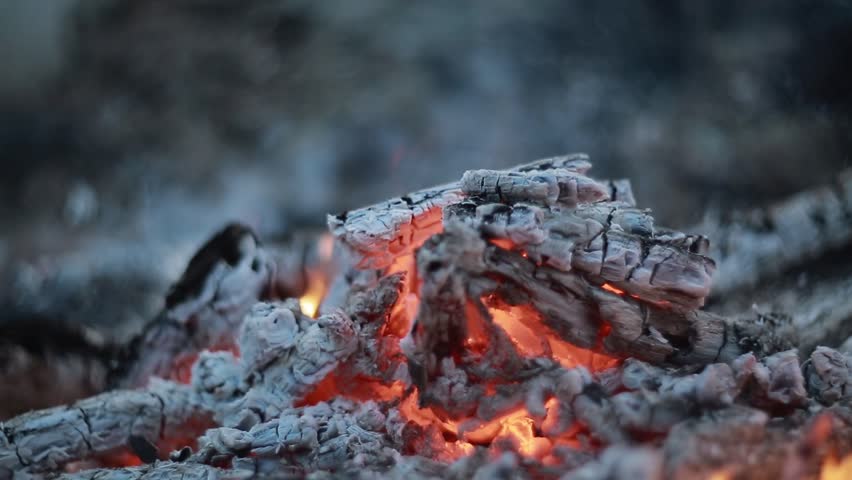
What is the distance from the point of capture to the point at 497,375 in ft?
4.87

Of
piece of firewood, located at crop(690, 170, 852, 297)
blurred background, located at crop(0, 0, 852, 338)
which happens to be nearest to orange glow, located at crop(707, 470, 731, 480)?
piece of firewood, located at crop(690, 170, 852, 297)

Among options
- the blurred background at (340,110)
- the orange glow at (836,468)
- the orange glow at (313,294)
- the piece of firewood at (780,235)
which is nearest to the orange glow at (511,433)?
the orange glow at (836,468)

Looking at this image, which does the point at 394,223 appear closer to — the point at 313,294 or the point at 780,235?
the point at 313,294

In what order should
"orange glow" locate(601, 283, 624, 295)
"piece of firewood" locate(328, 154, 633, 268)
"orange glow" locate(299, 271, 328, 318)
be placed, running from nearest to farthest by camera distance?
"orange glow" locate(601, 283, 624, 295) < "piece of firewood" locate(328, 154, 633, 268) < "orange glow" locate(299, 271, 328, 318)

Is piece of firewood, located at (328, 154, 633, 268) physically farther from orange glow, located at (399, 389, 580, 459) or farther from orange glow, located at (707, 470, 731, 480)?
orange glow, located at (707, 470, 731, 480)

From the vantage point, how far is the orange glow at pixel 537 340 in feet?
5.04

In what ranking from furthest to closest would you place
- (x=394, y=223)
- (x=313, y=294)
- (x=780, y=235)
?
(x=780, y=235) < (x=313, y=294) < (x=394, y=223)

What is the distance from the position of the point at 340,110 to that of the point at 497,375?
244cm

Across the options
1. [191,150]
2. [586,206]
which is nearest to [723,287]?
[586,206]

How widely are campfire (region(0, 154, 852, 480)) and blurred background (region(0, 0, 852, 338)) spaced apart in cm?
122

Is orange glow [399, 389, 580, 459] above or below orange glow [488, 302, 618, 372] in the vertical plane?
below

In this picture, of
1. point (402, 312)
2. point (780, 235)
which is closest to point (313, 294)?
point (402, 312)

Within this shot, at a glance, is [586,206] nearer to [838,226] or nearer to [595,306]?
[595,306]

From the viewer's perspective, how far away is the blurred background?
118 inches
